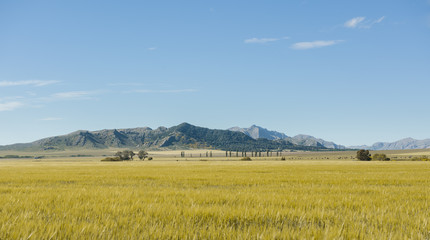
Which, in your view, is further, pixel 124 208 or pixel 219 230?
pixel 124 208

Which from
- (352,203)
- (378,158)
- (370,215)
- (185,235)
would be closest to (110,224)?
(185,235)

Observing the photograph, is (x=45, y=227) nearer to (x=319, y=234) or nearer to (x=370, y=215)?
(x=319, y=234)

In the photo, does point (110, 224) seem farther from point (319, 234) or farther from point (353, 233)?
point (353, 233)

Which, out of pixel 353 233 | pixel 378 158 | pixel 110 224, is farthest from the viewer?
pixel 378 158

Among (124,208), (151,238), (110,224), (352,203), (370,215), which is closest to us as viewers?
(151,238)

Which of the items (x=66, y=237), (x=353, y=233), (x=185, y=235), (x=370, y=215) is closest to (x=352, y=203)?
(x=370, y=215)

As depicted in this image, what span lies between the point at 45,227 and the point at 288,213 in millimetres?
4333

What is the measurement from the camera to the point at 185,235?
444 centimetres

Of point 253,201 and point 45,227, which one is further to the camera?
point 253,201

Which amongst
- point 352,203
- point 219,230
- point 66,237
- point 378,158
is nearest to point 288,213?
point 219,230

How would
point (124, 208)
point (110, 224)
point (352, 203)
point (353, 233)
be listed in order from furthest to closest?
point (352, 203), point (124, 208), point (110, 224), point (353, 233)

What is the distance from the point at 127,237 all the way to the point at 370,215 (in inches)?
185

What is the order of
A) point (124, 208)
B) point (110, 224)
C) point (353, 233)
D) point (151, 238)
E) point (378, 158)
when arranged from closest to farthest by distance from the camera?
point (151, 238), point (353, 233), point (110, 224), point (124, 208), point (378, 158)

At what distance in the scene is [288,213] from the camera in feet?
21.2
